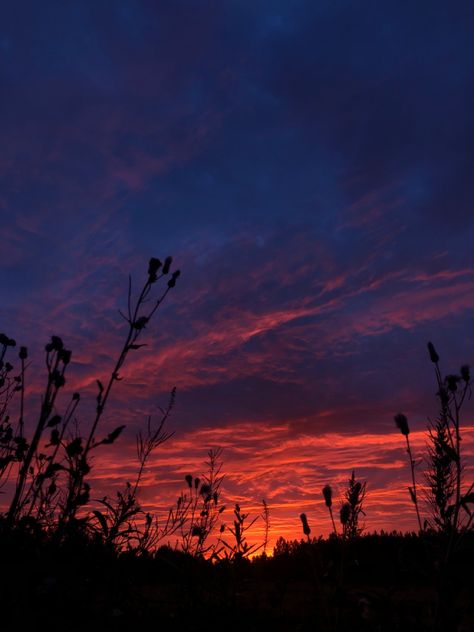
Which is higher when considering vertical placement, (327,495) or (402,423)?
(402,423)

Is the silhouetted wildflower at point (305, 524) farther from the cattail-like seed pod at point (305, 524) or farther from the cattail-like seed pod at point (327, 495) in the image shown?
the cattail-like seed pod at point (327, 495)

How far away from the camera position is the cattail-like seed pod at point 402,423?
13.5ft

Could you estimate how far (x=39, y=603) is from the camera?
292cm

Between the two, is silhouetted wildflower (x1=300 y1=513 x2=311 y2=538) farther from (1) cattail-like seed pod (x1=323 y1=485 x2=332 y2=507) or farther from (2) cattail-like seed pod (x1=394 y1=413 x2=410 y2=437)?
(2) cattail-like seed pod (x1=394 y1=413 x2=410 y2=437)

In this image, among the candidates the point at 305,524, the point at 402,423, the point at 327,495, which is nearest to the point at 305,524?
the point at 305,524

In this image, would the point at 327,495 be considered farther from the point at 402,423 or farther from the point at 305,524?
the point at 402,423

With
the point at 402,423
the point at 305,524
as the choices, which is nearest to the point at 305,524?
the point at 305,524

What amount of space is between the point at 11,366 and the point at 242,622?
359 centimetres

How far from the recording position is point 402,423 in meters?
4.13

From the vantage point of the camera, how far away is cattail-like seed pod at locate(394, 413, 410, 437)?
4.11m

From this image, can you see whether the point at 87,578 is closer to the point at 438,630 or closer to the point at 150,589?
the point at 438,630

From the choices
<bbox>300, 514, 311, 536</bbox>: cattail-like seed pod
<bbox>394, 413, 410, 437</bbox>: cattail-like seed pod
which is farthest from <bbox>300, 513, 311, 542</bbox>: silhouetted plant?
<bbox>394, 413, 410, 437</bbox>: cattail-like seed pod

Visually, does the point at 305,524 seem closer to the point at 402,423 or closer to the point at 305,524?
the point at 305,524

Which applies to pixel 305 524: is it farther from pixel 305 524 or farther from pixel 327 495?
pixel 327 495
